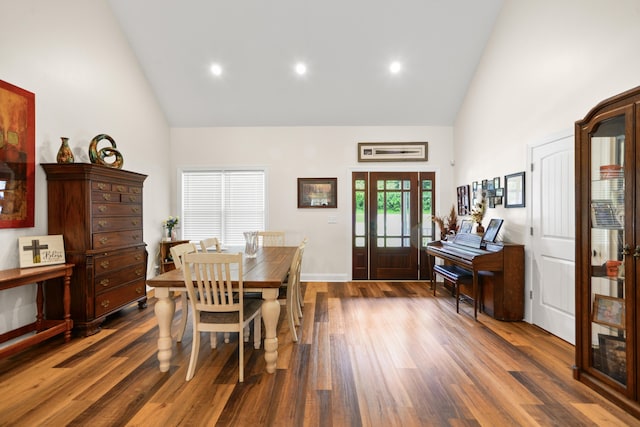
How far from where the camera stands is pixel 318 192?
5625mm

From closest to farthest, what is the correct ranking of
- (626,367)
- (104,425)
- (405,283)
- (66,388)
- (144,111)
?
1. (104,425)
2. (626,367)
3. (66,388)
4. (144,111)
5. (405,283)

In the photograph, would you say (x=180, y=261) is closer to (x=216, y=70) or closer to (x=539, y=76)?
(x=216, y=70)

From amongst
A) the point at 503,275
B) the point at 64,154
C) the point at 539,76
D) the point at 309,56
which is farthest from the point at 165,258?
the point at 539,76

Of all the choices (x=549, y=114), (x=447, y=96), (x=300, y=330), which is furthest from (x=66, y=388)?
(x=447, y=96)

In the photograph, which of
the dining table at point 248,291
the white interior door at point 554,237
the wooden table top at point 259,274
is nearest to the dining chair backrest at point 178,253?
the wooden table top at point 259,274

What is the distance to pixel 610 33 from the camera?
2.47 m

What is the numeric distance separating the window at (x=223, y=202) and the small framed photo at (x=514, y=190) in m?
3.88

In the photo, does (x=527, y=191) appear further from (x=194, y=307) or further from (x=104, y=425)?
(x=104, y=425)

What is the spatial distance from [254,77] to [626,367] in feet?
17.3

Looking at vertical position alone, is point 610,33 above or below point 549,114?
above

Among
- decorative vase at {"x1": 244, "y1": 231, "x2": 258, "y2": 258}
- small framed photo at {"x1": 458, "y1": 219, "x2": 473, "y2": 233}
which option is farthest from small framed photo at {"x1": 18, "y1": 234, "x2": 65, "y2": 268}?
small framed photo at {"x1": 458, "y1": 219, "x2": 473, "y2": 233}

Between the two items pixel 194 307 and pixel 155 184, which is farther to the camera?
pixel 155 184

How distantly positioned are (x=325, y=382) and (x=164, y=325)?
4.45ft

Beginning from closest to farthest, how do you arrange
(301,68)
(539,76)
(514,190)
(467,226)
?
(539,76) → (514,190) → (467,226) → (301,68)
